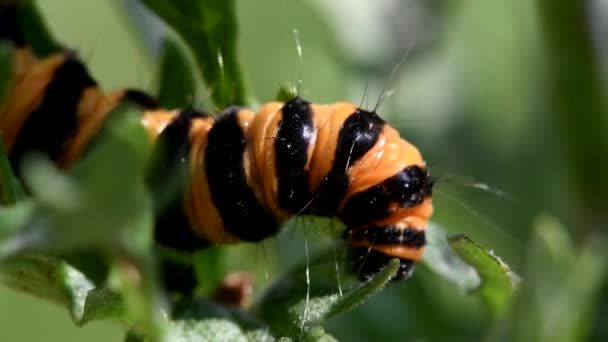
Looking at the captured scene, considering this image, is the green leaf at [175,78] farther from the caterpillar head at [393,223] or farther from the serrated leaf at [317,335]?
the serrated leaf at [317,335]

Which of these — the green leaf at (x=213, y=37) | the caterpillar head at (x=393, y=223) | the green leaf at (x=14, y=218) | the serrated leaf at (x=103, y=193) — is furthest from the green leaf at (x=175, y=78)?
the serrated leaf at (x=103, y=193)

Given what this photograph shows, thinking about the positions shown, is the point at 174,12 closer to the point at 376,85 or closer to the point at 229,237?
the point at 229,237

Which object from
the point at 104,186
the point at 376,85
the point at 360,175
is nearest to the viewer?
the point at 104,186

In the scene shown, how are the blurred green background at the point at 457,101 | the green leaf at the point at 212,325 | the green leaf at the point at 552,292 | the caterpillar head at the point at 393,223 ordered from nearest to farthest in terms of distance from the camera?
the green leaf at the point at 212,325 < the caterpillar head at the point at 393,223 < the green leaf at the point at 552,292 < the blurred green background at the point at 457,101

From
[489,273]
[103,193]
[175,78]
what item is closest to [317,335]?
[489,273]

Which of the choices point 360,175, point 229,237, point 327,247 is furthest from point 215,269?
point 360,175

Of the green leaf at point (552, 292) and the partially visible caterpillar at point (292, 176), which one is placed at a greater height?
the partially visible caterpillar at point (292, 176)

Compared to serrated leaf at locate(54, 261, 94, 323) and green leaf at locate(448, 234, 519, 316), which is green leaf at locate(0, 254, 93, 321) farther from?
green leaf at locate(448, 234, 519, 316)

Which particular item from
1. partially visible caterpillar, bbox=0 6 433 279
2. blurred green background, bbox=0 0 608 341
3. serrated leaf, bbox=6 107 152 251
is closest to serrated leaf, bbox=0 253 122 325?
partially visible caterpillar, bbox=0 6 433 279
